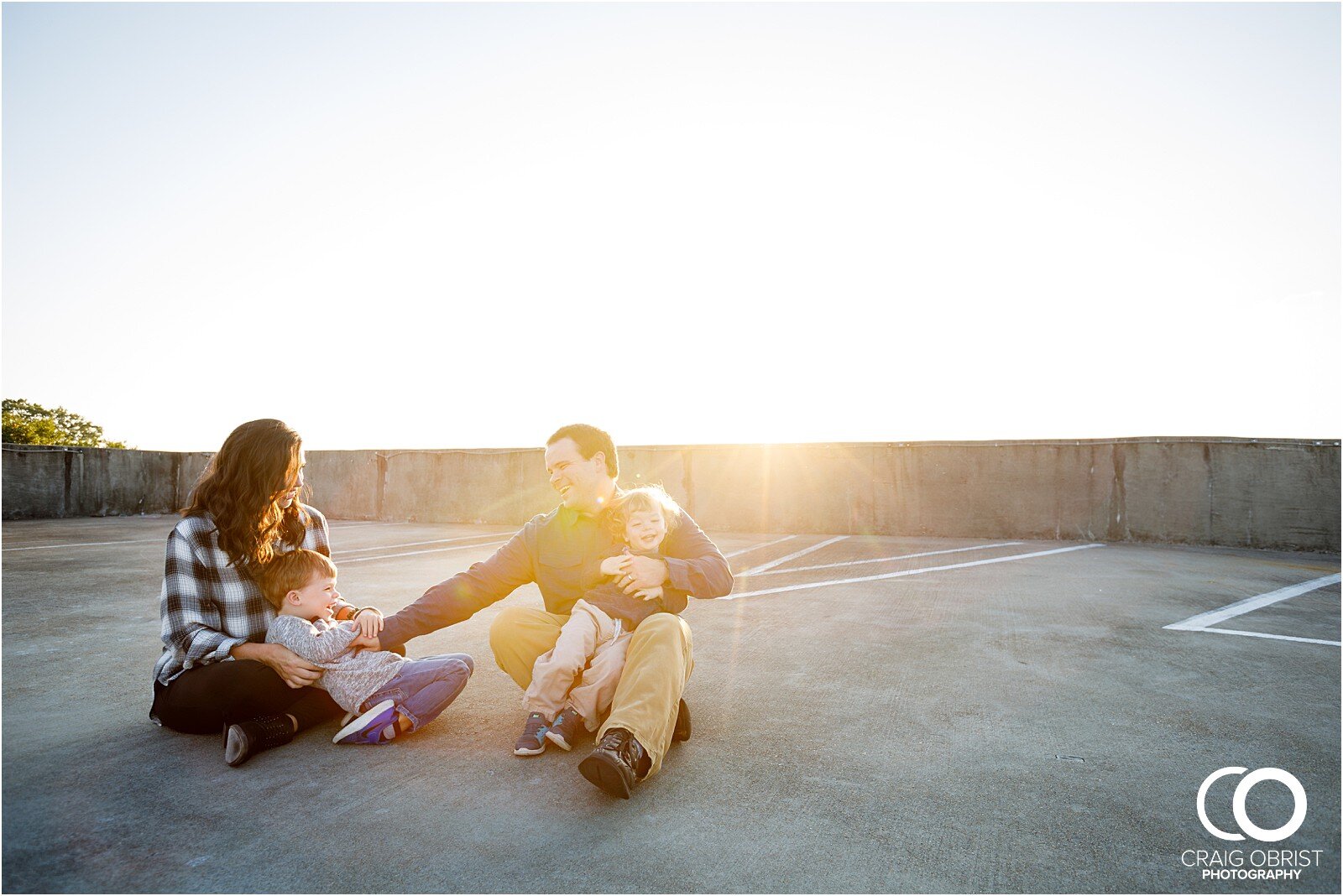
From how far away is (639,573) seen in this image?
3.12 metres

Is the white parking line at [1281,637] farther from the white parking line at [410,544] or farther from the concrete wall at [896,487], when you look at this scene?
the white parking line at [410,544]

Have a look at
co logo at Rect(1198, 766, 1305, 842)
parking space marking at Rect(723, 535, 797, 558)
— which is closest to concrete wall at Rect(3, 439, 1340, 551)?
parking space marking at Rect(723, 535, 797, 558)

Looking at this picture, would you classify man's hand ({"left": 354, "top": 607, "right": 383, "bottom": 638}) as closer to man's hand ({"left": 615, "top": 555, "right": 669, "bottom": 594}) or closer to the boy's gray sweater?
the boy's gray sweater

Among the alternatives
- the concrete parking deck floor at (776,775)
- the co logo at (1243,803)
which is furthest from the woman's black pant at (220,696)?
the co logo at (1243,803)

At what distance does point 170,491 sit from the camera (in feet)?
57.8

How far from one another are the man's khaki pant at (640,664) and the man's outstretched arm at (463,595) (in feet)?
0.51

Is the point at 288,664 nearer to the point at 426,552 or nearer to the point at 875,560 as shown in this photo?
the point at 875,560

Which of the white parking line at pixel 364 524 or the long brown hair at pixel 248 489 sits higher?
the long brown hair at pixel 248 489

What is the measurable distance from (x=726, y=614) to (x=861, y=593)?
148 centimetres

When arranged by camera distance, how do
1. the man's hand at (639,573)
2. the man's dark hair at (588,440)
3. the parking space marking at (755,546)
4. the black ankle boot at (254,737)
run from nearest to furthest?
the black ankle boot at (254,737), the man's hand at (639,573), the man's dark hair at (588,440), the parking space marking at (755,546)

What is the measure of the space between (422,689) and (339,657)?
1.19 ft

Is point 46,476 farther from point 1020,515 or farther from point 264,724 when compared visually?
point 1020,515

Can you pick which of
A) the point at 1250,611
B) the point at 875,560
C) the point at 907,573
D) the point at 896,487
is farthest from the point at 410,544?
the point at 1250,611

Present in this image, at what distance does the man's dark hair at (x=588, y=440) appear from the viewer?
340 cm
